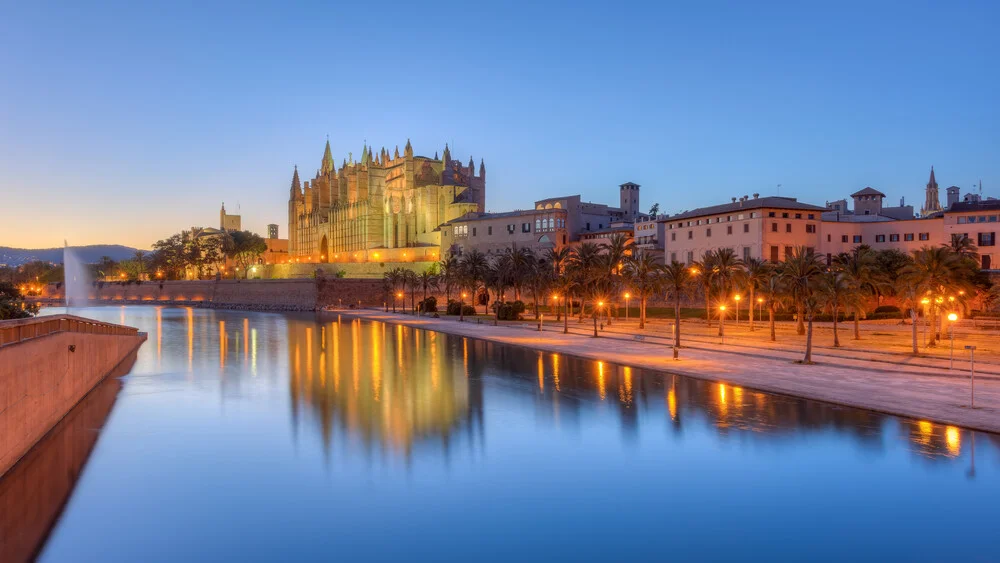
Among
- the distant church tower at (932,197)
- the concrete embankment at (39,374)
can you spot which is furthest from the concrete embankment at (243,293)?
the distant church tower at (932,197)

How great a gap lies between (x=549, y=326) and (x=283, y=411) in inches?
1308

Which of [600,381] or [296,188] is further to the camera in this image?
[296,188]

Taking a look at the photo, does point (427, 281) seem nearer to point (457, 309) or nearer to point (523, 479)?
point (457, 309)

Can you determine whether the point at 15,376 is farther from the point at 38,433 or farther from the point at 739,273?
the point at 739,273

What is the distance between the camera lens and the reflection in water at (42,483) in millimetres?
10383

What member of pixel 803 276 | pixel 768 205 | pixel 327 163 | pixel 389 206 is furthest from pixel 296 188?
pixel 803 276

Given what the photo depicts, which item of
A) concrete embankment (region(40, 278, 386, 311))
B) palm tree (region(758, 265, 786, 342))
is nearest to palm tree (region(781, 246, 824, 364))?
palm tree (region(758, 265, 786, 342))

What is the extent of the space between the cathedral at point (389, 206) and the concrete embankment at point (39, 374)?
7713 centimetres

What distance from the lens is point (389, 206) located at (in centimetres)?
11544

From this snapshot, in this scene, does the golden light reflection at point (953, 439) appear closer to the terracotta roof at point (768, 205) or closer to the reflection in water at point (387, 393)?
the reflection in water at point (387, 393)

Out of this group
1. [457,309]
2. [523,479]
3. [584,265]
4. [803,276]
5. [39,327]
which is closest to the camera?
[523,479]

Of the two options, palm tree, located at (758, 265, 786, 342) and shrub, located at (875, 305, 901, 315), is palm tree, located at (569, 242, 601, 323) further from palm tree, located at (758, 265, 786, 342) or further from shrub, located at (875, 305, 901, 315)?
shrub, located at (875, 305, 901, 315)

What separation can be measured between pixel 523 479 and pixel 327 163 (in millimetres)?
140775

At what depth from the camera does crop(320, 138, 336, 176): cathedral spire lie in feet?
453
